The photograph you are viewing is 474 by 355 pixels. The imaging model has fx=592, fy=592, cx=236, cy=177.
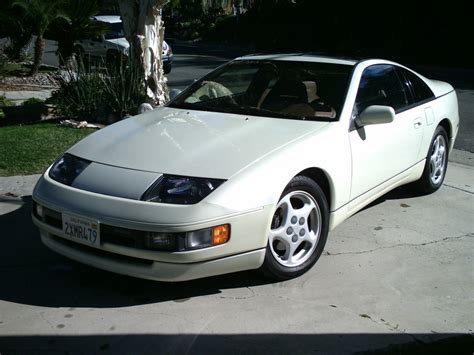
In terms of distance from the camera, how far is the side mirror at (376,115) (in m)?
4.31

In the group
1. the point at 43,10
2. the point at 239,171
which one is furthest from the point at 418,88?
the point at 43,10

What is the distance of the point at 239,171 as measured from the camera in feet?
11.6

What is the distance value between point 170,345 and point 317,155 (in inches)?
62.8

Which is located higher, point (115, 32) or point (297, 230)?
point (115, 32)

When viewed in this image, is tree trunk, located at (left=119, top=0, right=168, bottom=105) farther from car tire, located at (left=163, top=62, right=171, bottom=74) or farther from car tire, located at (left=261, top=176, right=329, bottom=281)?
car tire, located at (left=163, top=62, right=171, bottom=74)

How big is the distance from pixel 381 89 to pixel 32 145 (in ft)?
14.0

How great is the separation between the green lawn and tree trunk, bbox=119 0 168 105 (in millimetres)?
1222

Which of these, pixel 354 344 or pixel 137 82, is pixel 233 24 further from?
pixel 354 344

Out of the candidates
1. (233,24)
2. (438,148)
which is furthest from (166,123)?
(233,24)

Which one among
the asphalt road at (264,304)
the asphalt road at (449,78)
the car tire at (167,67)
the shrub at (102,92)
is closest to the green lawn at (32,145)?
the shrub at (102,92)

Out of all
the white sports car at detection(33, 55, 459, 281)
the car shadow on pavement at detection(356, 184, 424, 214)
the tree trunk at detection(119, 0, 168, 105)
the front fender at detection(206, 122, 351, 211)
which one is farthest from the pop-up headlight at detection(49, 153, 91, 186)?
the tree trunk at detection(119, 0, 168, 105)

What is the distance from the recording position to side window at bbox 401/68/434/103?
17.9ft

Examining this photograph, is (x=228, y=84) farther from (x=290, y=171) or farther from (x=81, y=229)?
(x=81, y=229)

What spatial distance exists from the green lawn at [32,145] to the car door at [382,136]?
3697 mm
